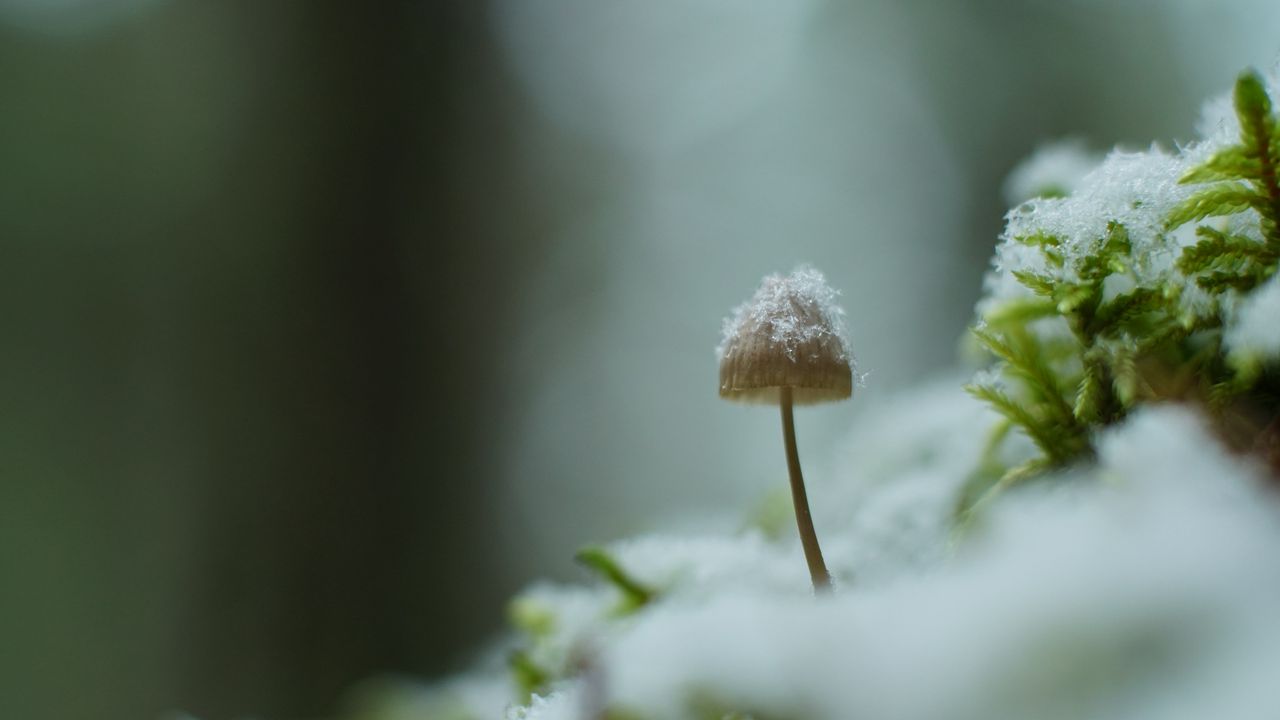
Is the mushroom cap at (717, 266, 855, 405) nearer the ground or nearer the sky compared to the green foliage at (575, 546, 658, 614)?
nearer the sky

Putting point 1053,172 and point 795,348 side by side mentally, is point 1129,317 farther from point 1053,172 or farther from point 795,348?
point 1053,172

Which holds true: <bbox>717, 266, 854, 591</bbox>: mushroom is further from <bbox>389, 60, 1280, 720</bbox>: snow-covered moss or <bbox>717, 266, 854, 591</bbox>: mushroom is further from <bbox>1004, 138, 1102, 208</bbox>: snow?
<bbox>1004, 138, 1102, 208</bbox>: snow

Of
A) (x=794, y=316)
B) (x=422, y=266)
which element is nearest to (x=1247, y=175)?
(x=794, y=316)

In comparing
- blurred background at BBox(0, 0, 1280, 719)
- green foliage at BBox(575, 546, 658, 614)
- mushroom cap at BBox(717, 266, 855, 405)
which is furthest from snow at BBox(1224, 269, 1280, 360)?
blurred background at BBox(0, 0, 1280, 719)

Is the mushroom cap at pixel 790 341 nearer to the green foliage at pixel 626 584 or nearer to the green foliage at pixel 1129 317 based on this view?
the green foliage at pixel 1129 317

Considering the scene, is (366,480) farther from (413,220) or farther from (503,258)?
(503,258)

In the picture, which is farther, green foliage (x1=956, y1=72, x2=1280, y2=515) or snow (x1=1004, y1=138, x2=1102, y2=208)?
snow (x1=1004, y1=138, x2=1102, y2=208)

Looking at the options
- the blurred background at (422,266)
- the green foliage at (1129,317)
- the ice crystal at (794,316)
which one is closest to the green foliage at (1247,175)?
the green foliage at (1129,317)
